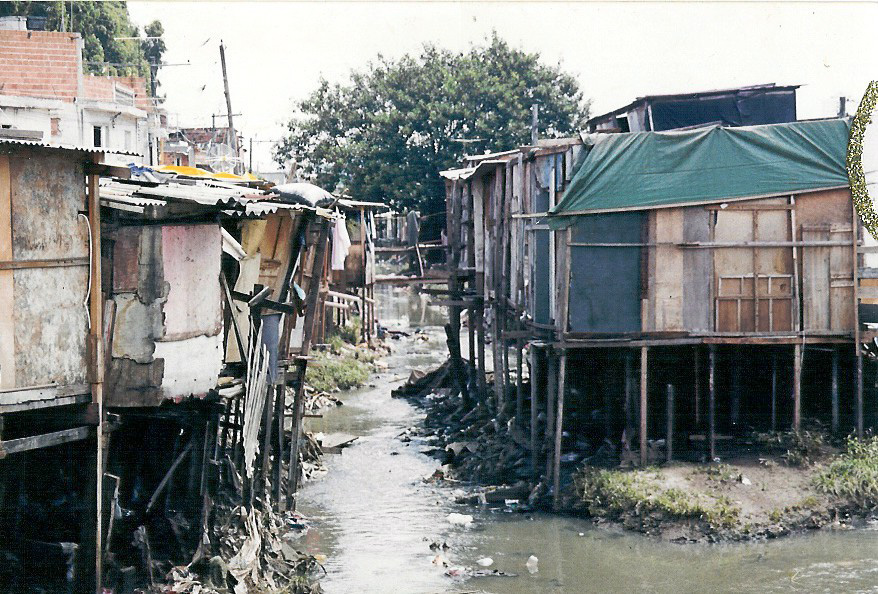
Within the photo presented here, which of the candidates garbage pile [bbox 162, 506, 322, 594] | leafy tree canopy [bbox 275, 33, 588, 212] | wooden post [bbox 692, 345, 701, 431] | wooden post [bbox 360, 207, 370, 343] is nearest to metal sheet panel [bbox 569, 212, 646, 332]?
wooden post [bbox 692, 345, 701, 431]

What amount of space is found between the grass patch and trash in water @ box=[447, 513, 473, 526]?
34.6 ft

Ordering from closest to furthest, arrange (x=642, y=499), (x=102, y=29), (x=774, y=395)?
1. (x=642, y=499)
2. (x=774, y=395)
3. (x=102, y=29)

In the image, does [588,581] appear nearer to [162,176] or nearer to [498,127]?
[162,176]

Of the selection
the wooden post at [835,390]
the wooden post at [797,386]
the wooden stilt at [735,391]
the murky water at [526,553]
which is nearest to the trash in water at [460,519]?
the murky water at [526,553]

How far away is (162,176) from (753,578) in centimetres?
954

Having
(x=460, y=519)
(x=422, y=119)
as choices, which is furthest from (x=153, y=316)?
(x=422, y=119)

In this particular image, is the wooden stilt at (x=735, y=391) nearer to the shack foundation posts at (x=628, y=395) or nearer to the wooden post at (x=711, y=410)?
the wooden post at (x=711, y=410)

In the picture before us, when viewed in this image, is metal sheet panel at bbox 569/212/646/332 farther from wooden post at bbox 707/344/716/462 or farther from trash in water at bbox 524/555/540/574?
trash in water at bbox 524/555/540/574

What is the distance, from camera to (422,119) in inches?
1524

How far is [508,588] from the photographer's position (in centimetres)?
1356

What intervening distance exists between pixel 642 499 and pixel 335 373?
1380cm

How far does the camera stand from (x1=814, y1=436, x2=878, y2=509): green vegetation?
616 inches

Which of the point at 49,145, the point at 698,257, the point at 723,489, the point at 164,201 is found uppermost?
the point at 49,145

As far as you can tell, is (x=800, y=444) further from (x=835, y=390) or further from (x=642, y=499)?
(x=642, y=499)
